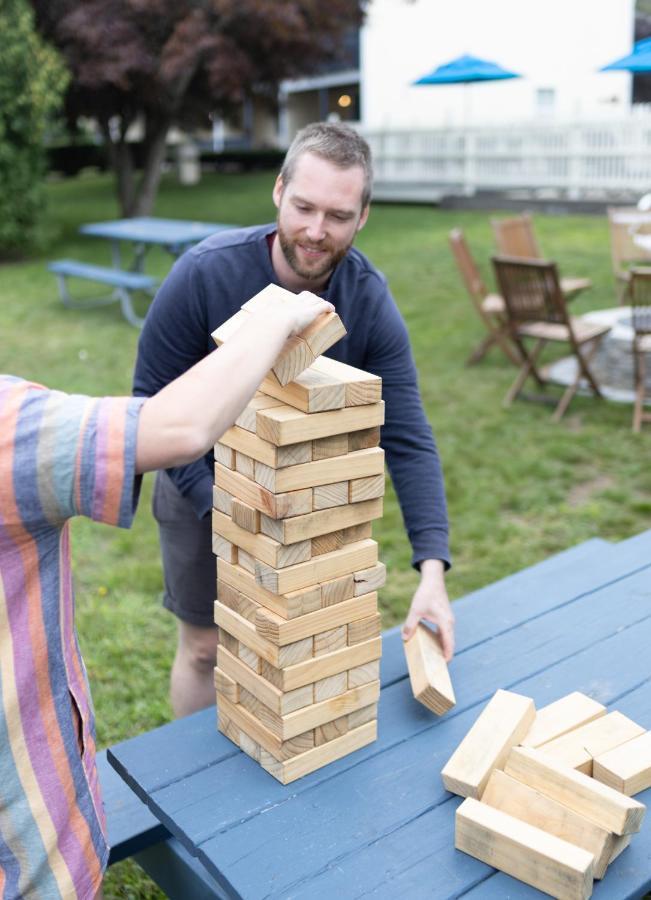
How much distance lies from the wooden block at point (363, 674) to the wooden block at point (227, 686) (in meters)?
0.26

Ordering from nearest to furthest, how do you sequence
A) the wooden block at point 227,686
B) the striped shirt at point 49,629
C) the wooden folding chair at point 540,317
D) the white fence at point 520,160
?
the striped shirt at point 49,629
the wooden block at point 227,686
the wooden folding chair at point 540,317
the white fence at point 520,160

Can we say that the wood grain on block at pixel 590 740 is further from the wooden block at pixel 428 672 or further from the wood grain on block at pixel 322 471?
the wood grain on block at pixel 322 471

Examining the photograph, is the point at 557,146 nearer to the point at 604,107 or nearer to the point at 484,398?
the point at 604,107

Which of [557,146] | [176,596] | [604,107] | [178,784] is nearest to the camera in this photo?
[178,784]

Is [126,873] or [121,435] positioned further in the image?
[126,873]

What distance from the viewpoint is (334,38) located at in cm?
1634

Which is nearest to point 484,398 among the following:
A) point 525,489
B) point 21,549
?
point 525,489

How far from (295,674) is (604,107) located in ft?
80.1

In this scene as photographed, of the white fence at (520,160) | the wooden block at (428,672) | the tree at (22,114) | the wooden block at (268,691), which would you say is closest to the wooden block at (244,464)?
the wooden block at (268,691)

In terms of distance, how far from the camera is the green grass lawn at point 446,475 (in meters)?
4.01

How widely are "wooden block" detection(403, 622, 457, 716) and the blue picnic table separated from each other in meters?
0.05

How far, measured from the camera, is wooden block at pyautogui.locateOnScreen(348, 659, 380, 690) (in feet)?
6.68

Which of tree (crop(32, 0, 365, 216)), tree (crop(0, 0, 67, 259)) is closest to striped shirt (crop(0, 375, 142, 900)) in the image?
tree (crop(0, 0, 67, 259))

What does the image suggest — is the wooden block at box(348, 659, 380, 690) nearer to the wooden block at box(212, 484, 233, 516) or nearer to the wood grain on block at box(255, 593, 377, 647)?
the wood grain on block at box(255, 593, 377, 647)
